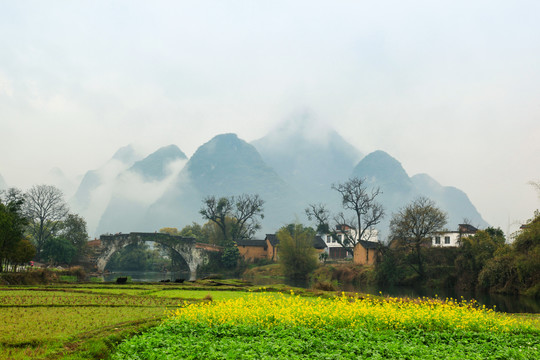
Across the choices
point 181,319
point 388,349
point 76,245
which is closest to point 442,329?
point 388,349

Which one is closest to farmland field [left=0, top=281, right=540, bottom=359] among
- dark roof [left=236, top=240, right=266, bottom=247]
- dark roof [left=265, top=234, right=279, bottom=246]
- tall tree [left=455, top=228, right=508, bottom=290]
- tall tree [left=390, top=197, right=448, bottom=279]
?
tall tree [left=455, top=228, right=508, bottom=290]

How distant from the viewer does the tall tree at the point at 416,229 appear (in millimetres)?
53531

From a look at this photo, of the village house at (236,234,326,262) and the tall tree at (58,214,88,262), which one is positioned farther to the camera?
the village house at (236,234,326,262)

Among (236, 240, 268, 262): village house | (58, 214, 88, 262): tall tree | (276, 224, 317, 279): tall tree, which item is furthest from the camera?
(236, 240, 268, 262): village house

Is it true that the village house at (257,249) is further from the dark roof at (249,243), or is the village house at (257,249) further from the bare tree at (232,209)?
the bare tree at (232,209)

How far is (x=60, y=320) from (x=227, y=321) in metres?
6.31

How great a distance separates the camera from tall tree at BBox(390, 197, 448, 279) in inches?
2108

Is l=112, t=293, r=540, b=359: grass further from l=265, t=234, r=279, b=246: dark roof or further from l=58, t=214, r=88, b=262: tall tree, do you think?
l=265, t=234, r=279, b=246: dark roof

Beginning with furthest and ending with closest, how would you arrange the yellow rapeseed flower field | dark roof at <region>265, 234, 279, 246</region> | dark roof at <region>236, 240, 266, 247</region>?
1. dark roof at <region>236, 240, 266, 247</region>
2. dark roof at <region>265, 234, 279, 246</region>
3. the yellow rapeseed flower field

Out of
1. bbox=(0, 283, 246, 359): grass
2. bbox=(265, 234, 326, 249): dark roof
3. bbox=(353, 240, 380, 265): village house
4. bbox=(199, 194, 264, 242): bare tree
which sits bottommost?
bbox=(0, 283, 246, 359): grass

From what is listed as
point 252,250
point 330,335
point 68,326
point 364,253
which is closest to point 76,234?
point 252,250

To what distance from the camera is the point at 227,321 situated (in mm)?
13055

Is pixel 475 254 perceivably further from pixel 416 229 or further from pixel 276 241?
pixel 276 241

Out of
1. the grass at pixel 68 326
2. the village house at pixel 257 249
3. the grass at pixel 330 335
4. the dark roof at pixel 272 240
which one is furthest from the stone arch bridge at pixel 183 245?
the grass at pixel 330 335
